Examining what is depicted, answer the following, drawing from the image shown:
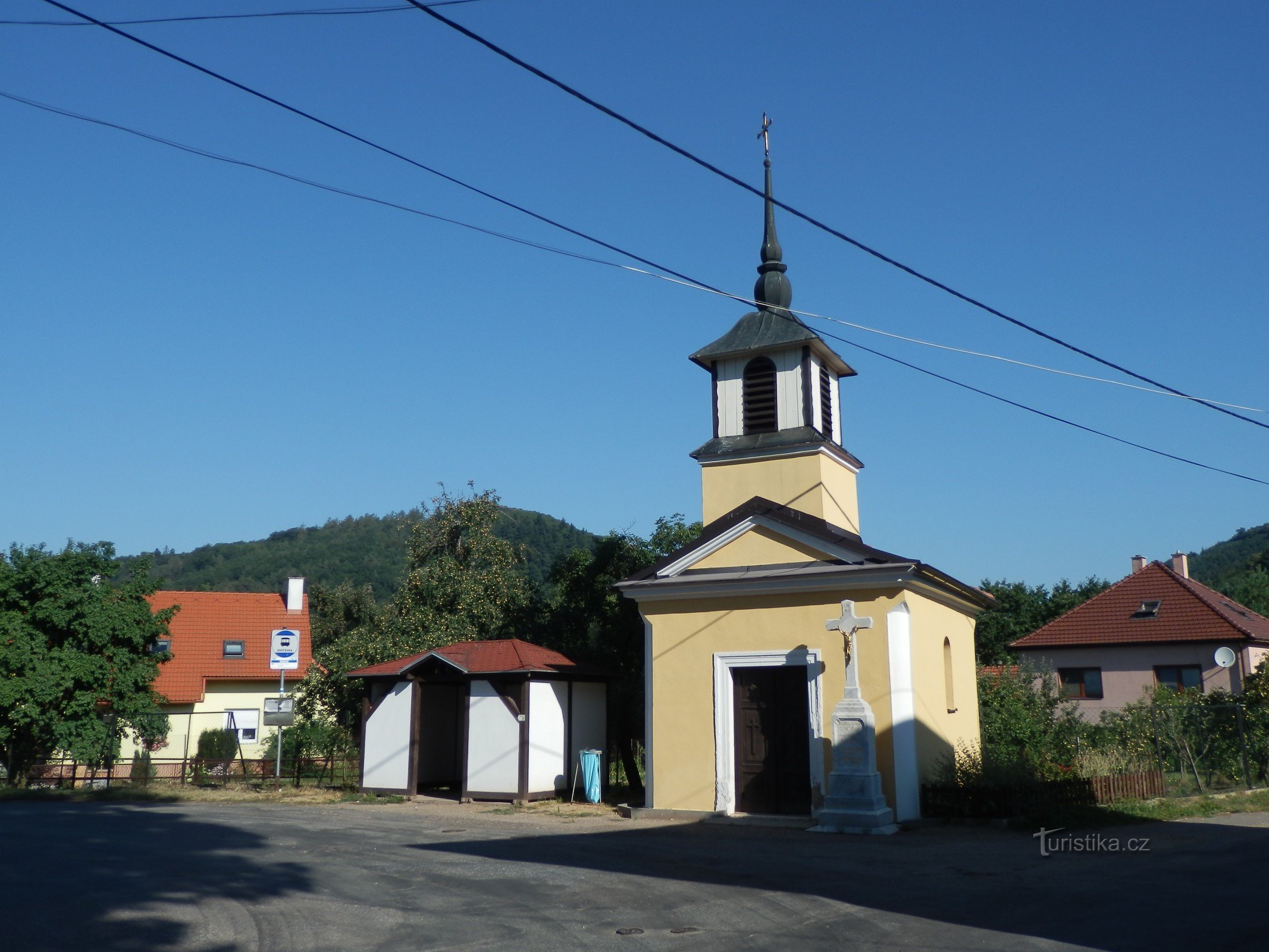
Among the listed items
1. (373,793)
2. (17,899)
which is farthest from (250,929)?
(373,793)

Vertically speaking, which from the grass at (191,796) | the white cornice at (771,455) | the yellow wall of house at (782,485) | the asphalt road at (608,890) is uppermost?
the white cornice at (771,455)

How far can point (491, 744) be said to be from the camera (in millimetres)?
21078

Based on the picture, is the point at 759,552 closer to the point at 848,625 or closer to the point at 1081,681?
the point at 848,625

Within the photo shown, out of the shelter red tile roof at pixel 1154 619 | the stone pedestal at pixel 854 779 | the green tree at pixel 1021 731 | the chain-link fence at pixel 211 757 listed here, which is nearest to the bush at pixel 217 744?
the chain-link fence at pixel 211 757

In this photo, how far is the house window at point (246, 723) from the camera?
37844 mm

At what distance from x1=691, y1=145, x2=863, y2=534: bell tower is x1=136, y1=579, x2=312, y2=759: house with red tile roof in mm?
20008

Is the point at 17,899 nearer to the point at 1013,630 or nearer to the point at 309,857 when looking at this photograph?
the point at 309,857

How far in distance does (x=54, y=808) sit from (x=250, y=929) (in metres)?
13.2

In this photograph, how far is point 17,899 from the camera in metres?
9.16

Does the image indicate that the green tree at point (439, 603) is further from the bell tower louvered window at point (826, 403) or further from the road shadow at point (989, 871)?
the road shadow at point (989, 871)

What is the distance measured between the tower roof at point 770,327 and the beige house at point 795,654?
0.31 m

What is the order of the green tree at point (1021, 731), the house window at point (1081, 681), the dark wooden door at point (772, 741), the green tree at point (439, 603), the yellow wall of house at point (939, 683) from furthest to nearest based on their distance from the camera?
1. the house window at point (1081, 681)
2. the green tree at point (439, 603)
3. the green tree at point (1021, 731)
4. the yellow wall of house at point (939, 683)
5. the dark wooden door at point (772, 741)

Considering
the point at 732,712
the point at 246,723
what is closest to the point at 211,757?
the point at 246,723

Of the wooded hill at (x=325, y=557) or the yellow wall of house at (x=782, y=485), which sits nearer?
the yellow wall of house at (x=782, y=485)
